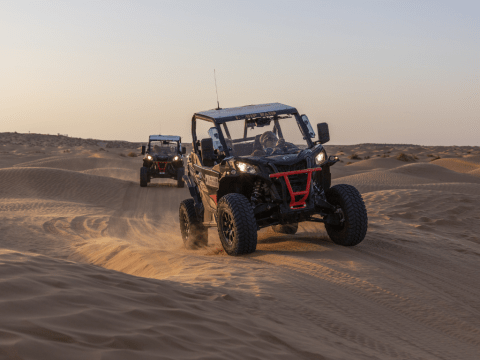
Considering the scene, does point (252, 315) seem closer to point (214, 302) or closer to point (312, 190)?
point (214, 302)

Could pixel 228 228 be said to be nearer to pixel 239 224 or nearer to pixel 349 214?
pixel 239 224

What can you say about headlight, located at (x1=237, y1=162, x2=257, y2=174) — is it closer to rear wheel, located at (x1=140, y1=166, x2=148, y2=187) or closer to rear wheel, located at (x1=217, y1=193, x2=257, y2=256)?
rear wheel, located at (x1=217, y1=193, x2=257, y2=256)

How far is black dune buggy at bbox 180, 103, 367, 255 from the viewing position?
6.57m

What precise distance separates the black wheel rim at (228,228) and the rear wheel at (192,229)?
6.26 feet

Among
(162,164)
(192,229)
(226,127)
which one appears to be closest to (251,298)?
(226,127)

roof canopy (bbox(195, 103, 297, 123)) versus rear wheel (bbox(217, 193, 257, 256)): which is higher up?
roof canopy (bbox(195, 103, 297, 123))

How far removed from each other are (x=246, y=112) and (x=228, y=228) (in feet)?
6.62

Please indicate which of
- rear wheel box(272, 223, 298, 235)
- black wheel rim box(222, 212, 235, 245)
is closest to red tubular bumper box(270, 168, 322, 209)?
black wheel rim box(222, 212, 235, 245)

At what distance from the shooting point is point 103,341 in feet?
9.02

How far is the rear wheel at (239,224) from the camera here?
6.38 m

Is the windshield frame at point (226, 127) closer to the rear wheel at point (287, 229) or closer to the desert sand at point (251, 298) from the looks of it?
the desert sand at point (251, 298)

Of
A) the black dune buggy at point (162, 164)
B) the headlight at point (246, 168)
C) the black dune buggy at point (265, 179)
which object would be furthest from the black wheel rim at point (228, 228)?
the black dune buggy at point (162, 164)

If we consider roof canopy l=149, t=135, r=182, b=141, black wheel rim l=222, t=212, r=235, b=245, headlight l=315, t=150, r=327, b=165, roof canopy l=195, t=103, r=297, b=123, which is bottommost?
black wheel rim l=222, t=212, r=235, b=245

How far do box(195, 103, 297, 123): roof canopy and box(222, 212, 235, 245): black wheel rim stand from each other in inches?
64.4
